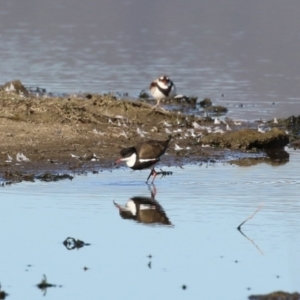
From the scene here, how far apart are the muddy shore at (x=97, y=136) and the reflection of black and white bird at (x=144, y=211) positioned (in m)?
1.56

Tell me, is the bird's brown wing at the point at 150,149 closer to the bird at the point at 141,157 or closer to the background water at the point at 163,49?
the bird at the point at 141,157

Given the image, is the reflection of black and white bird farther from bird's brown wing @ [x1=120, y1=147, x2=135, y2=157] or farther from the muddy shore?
the muddy shore

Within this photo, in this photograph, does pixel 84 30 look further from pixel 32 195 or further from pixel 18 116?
pixel 32 195

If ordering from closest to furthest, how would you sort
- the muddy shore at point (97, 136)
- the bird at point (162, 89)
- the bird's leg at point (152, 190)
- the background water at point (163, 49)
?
1. the bird's leg at point (152, 190)
2. the muddy shore at point (97, 136)
3. the bird at point (162, 89)
4. the background water at point (163, 49)

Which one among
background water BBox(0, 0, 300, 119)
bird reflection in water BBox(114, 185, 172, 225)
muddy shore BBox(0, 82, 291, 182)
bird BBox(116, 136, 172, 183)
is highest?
bird BBox(116, 136, 172, 183)

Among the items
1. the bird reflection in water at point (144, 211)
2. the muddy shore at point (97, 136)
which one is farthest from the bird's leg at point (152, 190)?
the muddy shore at point (97, 136)

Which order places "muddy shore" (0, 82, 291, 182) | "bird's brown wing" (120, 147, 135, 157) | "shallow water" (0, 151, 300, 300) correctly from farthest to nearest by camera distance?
1. "muddy shore" (0, 82, 291, 182)
2. "bird's brown wing" (120, 147, 135, 157)
3. "shallow water" (0, 151, 300, 300)

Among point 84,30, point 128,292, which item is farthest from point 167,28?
point 128,292

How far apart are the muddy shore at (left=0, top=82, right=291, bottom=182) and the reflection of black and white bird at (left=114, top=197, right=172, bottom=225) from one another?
156 centimetres

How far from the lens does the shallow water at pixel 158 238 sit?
8.35 m

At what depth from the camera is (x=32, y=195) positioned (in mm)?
11570

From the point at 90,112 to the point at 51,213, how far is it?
5652mm

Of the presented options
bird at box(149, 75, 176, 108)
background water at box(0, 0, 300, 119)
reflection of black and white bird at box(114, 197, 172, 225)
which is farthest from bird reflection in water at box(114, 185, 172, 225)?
background water at box(0, 0, 300, 119)

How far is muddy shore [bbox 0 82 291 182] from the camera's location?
1345cm
